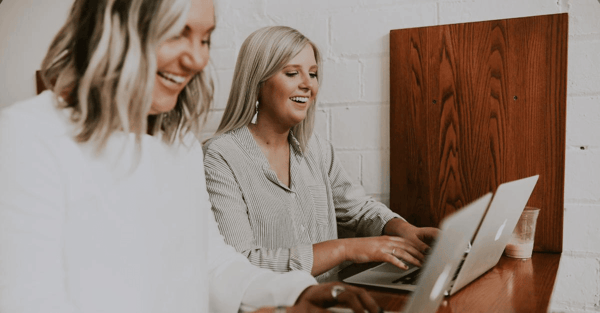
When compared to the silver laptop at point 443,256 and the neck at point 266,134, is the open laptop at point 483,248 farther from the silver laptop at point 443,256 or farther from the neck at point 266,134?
the neck at point 266,134

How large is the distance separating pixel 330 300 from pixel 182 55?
423mm

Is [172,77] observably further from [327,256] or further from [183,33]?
[327,256]

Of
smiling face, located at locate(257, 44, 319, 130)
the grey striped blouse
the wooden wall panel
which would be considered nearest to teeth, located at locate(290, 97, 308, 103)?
smiling face, located at locate(257, 44, 319, 130)

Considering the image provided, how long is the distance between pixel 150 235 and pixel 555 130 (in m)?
1.09

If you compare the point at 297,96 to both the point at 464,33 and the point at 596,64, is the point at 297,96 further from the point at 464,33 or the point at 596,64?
the point at 596,64

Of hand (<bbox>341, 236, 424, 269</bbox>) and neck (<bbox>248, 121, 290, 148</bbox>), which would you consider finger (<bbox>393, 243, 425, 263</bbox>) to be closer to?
hand (<bbox>341, 236, 424, 269</bbox>)

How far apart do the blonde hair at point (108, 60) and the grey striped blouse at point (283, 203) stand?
0.51m

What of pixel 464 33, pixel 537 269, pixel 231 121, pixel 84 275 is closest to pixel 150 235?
pixel 84 275

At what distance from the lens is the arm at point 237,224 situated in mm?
1111

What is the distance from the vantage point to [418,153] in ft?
4.84

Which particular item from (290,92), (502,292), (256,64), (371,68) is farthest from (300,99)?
(502,292)

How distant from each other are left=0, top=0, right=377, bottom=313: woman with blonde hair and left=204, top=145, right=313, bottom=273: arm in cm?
24

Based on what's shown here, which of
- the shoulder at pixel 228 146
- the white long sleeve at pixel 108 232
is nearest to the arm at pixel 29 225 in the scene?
the white long sleeve at pixel 108 232

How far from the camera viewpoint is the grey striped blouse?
1163 millimetres
